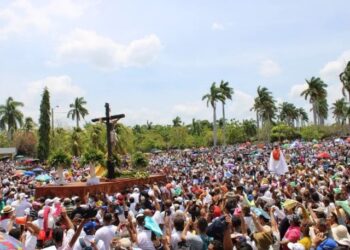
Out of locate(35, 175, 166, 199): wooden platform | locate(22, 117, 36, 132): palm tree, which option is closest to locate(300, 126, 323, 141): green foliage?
locate(22, 117, 36, 132): palm tree

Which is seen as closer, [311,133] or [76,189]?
[76,189]

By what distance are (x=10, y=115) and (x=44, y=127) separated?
2853 centimetres

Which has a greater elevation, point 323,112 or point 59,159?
point 323,112

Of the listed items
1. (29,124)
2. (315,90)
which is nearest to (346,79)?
(315,90)

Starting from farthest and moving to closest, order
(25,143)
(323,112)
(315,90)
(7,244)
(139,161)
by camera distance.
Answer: (323,112) < (315,90) < (25,143) < (139,161) < (7,244)

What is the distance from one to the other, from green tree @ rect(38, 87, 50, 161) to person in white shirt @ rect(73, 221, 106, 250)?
5251cm

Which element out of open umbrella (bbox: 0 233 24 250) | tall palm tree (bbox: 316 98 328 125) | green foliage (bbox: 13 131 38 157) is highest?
tall palm tree (bbox: 316 98 328 125)

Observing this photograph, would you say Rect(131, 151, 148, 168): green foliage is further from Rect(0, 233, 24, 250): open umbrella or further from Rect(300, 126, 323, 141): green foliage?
Rect(300, 126, 323, 141): green foliage

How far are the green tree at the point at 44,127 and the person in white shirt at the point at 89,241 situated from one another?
5251 centimetres

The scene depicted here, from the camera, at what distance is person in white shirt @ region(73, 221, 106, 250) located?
19.3 feet

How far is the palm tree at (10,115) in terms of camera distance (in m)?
81.7

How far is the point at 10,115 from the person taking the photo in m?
82.2

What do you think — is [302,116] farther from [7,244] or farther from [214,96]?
[7,244]

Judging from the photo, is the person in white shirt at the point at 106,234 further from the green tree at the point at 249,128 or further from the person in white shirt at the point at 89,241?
the green tree at the point at 249,128
